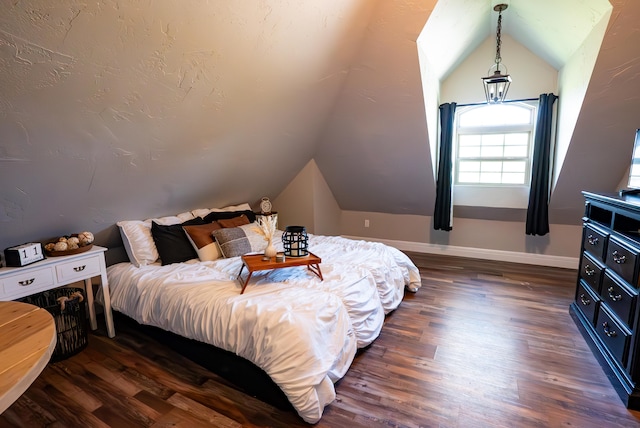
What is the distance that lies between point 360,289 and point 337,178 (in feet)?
8.46

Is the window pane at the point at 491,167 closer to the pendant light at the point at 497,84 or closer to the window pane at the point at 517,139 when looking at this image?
the window pane at the point at 517,139

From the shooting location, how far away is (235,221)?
334 cm

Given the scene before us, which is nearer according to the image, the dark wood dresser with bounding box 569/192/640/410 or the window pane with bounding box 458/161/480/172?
the dark wood dresser with bounding box 569/192/640/410

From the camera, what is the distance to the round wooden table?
0.73 m

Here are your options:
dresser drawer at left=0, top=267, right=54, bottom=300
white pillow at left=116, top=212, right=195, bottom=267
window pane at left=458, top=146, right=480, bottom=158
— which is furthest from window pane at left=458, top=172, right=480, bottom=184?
dresser drawer at left=0, top=267, right=54, bottom=300

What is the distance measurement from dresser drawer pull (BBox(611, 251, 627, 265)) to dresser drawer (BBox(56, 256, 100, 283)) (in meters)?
3.48

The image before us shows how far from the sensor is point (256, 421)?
1685 mm

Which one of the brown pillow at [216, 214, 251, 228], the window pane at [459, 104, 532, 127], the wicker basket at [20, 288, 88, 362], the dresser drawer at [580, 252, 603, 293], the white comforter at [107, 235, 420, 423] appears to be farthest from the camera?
the window pane at [459, 104, 532, 127]

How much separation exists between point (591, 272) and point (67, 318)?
147 inches

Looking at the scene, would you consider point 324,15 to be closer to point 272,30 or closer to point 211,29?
point 272,30

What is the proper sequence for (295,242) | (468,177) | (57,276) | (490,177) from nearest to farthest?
1. (57,276)
2. (295,242)
3. (490,177)
4. (468,177)

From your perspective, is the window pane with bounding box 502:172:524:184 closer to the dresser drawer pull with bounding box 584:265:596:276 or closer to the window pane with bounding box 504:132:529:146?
the window pane with bounding box 504:132:529:146

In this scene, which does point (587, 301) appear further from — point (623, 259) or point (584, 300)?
point (623, 259)

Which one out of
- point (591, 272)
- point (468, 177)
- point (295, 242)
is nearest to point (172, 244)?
point (295, 242)
